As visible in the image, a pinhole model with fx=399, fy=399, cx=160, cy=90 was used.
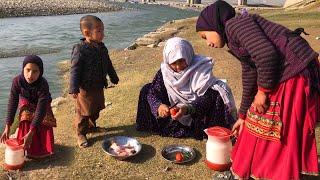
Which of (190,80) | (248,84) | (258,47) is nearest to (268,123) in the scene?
(248,84)

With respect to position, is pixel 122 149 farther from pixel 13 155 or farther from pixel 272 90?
pixel 272 90

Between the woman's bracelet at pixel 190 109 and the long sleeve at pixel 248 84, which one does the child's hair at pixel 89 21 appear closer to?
the woman's bracelet at pixel 190 109

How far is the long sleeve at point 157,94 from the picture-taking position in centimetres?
482

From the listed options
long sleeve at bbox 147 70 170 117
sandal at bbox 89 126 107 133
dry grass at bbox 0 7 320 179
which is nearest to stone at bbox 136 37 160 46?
dry grass at bbox 0 7 320 179

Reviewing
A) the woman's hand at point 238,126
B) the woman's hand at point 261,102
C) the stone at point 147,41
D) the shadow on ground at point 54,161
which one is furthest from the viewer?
the stone at point 147,41

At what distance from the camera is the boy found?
4477mm

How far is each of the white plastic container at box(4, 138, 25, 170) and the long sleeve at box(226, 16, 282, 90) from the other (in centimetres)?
243

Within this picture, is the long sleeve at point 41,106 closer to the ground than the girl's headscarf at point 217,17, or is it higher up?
closer to the ground

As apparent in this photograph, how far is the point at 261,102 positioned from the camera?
3.17 m

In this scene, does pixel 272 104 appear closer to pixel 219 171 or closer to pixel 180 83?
pixel 219 171

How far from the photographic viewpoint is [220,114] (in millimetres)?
4730

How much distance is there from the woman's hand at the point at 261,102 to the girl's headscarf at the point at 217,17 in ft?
1.70

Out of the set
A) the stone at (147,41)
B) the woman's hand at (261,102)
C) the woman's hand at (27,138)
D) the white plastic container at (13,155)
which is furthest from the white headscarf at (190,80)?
the stone at (147,41)

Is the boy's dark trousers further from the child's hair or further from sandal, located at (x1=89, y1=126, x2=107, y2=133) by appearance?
the child's hair
